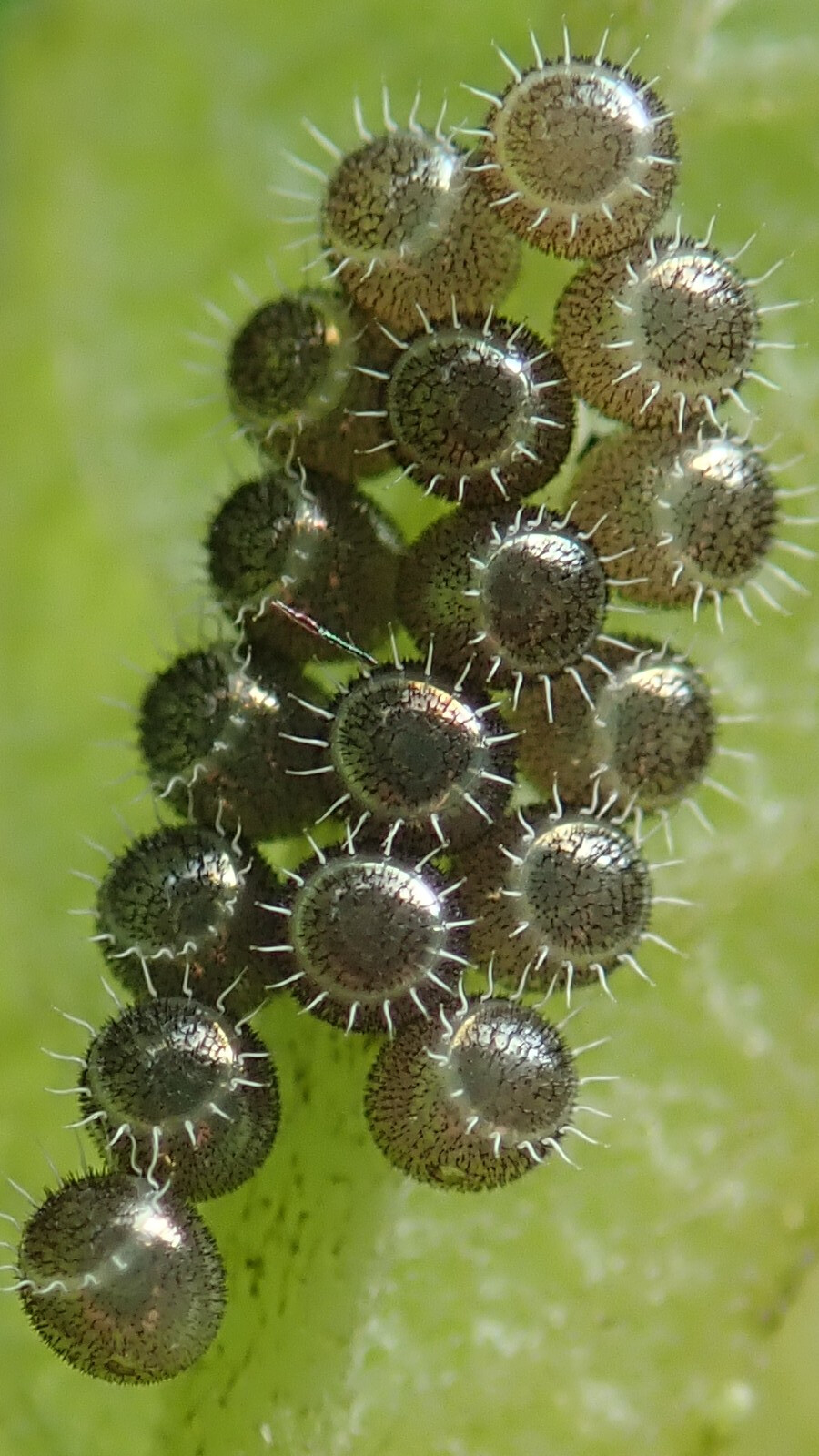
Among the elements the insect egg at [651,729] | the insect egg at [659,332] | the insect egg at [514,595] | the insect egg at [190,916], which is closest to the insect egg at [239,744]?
the insect egg at [190,916]

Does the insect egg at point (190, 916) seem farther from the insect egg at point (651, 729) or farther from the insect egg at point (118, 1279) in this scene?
the insect egg at point (651, 729)

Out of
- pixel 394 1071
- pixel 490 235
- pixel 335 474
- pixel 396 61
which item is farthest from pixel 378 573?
pixel 396 61

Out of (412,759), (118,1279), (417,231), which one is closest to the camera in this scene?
(118,1279)

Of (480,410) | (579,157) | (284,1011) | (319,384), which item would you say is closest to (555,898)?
(284,1011)

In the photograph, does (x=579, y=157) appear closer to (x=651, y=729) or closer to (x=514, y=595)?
(x=514, y=595)

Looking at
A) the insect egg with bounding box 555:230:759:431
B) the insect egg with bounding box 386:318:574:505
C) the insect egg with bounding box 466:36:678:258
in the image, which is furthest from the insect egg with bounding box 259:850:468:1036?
the insect egg with bounding box 466:36:678:258

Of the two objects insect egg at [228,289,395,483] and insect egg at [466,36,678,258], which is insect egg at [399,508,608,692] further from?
insect egg at [466,36,678,258]

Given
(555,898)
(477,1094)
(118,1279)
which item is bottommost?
(118,1279)

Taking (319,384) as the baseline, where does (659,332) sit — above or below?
above
